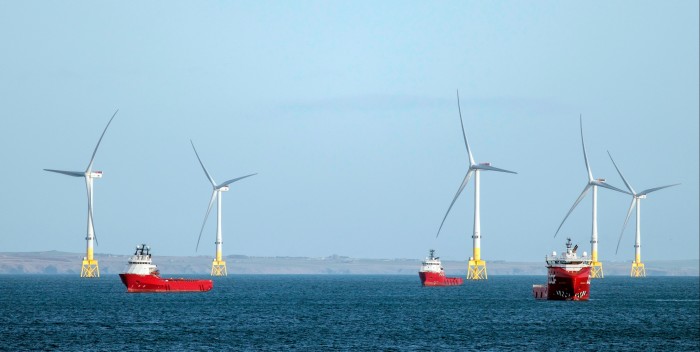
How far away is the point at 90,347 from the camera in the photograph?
102 meters

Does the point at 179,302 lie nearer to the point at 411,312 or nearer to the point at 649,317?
the point at 411,312

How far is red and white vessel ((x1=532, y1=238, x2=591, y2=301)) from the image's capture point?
17512 cm

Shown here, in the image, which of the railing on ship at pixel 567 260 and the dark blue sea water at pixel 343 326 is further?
the railing on ship at pixel 567 260

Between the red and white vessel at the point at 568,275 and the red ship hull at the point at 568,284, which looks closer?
the red and white vessel at the point at 568,275

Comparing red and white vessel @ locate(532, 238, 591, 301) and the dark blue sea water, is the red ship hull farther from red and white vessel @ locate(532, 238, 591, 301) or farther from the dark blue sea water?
the dark blue sea water

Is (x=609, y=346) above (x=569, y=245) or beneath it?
beneath

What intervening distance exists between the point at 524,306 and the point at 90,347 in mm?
91171

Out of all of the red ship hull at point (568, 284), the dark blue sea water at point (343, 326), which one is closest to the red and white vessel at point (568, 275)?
the red ship hull at point (568, 284)

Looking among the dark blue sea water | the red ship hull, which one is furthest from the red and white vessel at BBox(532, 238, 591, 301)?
the dark blue sea water

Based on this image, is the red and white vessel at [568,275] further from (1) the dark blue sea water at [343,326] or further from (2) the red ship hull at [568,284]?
(1) the dark blue sea water at [343,326]

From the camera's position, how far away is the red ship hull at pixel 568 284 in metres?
180

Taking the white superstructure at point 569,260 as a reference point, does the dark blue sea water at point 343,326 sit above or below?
below

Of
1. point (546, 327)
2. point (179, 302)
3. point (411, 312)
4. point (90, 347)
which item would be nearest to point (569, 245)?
point (411, 312)

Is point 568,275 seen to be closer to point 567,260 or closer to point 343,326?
point 567,260
